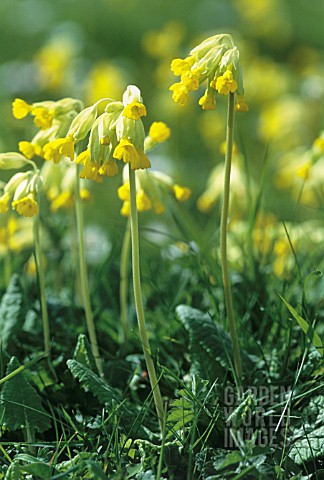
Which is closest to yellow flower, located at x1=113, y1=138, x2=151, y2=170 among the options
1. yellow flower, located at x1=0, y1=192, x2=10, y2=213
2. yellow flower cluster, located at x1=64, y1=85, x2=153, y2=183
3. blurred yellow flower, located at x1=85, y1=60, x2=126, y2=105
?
yellow flower cluster, located at x1=64, y1=85, x2=153, y2=183

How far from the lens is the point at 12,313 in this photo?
7.33ft

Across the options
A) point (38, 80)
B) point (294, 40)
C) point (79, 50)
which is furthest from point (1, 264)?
point (294, 40)

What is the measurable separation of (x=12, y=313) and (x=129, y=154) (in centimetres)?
81

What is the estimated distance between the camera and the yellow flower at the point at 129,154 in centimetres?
165

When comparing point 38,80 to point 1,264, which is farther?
point 38,80

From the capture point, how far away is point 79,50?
7430mm

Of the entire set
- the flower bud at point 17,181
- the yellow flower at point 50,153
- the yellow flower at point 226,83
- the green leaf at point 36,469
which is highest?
the yellow flower at point 226,83

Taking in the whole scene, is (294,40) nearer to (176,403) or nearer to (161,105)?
(161,105)

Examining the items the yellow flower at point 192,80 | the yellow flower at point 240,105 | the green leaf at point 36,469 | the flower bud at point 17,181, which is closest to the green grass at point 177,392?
the green leaf at point 36,469

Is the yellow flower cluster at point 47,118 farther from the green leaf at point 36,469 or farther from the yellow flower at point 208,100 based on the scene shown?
the green leaf at point 36,469

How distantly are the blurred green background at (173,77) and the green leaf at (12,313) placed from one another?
0.99 meters

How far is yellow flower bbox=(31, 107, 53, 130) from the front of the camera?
197 cm

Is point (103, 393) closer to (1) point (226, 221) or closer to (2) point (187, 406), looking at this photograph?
(2) point (187, 406)

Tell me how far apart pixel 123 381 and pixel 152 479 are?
0.56 meters
